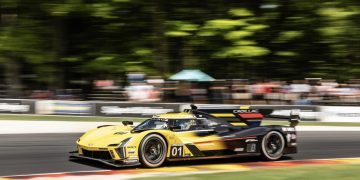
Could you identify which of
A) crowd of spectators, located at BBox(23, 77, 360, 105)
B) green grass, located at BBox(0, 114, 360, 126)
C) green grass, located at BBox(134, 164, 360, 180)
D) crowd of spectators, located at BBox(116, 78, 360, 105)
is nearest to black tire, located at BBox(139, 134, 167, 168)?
green grass, located at BBox(134, 164, 360, 180)

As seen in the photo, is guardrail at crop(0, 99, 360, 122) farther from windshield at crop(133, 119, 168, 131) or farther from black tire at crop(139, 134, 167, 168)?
black tire at crop(139, 134, 167, 168)

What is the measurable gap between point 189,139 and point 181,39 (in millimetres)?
18028

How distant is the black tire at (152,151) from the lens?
9094 mm

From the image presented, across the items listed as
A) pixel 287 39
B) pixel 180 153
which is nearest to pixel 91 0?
pixel 287 39

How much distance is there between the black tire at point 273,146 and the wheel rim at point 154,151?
7.46 feet

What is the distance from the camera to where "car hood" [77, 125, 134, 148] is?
9.20 meters

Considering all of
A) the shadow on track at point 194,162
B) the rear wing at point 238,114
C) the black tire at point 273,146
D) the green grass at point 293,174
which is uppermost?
the rear wing at point 238,114

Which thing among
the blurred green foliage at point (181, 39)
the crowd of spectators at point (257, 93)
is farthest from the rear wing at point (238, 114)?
the blurred green foliage at point (181, 39)

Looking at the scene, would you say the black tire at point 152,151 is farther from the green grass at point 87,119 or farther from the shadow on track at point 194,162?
the green grass at point 87,119

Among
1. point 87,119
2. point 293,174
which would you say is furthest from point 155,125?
point 87,119

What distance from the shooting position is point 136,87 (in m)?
20.2

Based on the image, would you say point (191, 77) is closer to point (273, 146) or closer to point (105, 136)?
point (273, 146)

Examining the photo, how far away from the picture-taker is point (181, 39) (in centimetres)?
2745

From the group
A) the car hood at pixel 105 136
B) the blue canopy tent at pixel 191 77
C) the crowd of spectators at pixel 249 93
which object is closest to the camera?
the car hood at pixel 105 136
